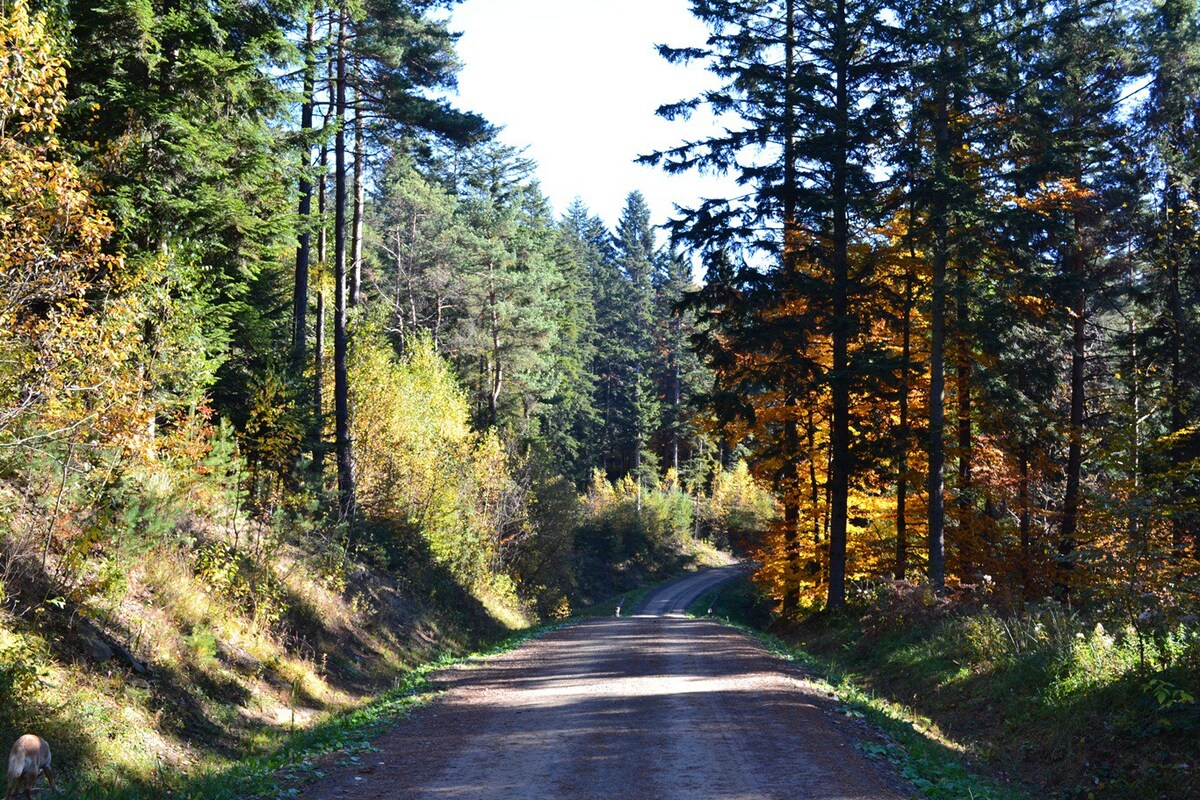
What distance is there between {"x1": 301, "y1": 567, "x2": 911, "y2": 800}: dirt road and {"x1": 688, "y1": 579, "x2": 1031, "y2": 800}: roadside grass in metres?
0.38

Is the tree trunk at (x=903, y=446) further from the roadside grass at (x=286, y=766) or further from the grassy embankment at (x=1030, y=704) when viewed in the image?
the roadside grass at (x=286, y=766)

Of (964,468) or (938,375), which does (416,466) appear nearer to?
(938,375)

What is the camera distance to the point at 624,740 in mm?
9477

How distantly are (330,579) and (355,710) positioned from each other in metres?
4.77

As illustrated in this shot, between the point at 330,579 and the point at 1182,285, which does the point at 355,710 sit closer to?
the point at 330,579

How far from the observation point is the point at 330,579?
17.0 metres

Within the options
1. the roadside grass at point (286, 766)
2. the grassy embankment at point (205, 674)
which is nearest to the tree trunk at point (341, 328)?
the grassy embankment at point (205, 674)

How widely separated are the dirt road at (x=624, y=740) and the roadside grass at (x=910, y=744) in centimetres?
38

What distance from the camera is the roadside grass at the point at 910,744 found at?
845 centimetres

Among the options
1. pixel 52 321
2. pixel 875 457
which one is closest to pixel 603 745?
pixel 52 321

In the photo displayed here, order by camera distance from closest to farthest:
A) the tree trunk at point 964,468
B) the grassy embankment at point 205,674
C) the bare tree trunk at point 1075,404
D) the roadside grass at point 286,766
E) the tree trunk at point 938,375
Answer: the roadside grass at point 286,766, the grassy embankment at point 205,674, the tree trunk at point 938,375, the bare tree trunk at point 1075,404, the tree trunk at point 964,468

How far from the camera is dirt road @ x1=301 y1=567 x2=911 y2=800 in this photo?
7.64m

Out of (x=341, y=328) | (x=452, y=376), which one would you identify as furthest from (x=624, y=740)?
(x=452, y=376)

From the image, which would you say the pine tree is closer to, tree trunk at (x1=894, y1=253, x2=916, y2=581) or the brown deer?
tree trunk at (x1=894, y1=253, x2=916, y2=581)
